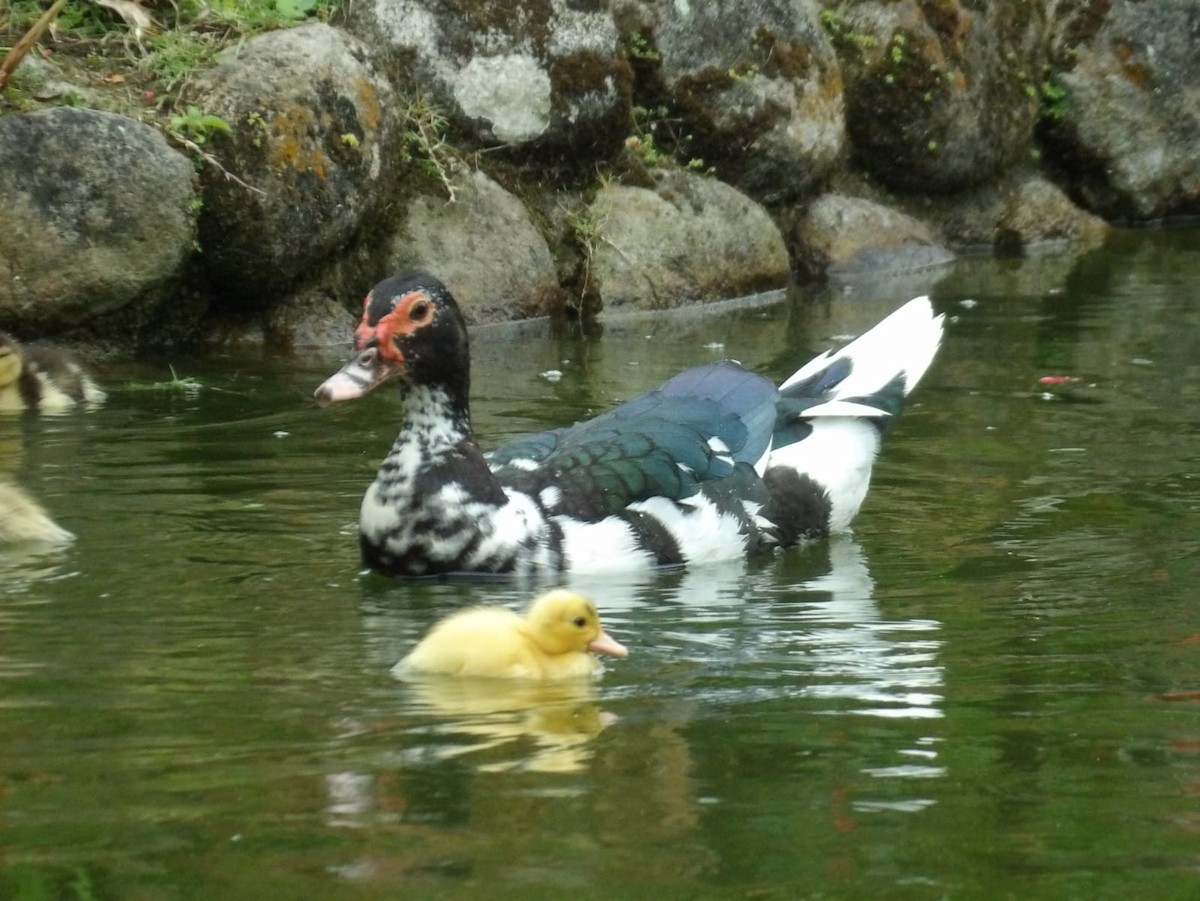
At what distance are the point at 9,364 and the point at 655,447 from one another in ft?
10.8

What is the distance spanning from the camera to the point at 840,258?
12.7 meters

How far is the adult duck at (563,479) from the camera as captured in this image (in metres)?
5.67

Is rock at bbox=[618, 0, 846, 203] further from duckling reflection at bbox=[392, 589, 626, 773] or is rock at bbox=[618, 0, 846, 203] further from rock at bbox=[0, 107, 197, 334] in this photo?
duckling reflection at bbox=[392, 589, 626, 773]

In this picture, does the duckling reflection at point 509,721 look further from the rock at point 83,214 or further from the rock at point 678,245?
the rock at point 678,245

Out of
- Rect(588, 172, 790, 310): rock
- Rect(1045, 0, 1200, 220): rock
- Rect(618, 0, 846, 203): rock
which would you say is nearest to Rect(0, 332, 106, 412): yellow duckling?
Rect(588, 172, 790, 310): rock

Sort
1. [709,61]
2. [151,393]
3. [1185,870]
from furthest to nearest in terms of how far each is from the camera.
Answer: [709,61] < [151,393] < [1185,870]

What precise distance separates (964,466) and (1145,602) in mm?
1954

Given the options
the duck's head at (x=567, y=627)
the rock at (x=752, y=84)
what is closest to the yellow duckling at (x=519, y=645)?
the duck's head at (x=567, y=627)

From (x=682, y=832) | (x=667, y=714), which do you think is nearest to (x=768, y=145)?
(x=667, y=714)

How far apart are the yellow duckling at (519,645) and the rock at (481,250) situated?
5.97 m

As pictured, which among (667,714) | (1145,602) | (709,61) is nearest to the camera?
(667,714)

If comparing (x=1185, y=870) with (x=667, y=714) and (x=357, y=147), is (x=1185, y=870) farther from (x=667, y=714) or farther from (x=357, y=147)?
(x=357, y=147)

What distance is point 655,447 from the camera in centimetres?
594

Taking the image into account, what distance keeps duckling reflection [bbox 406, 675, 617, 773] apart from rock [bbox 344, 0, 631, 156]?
272 inches
